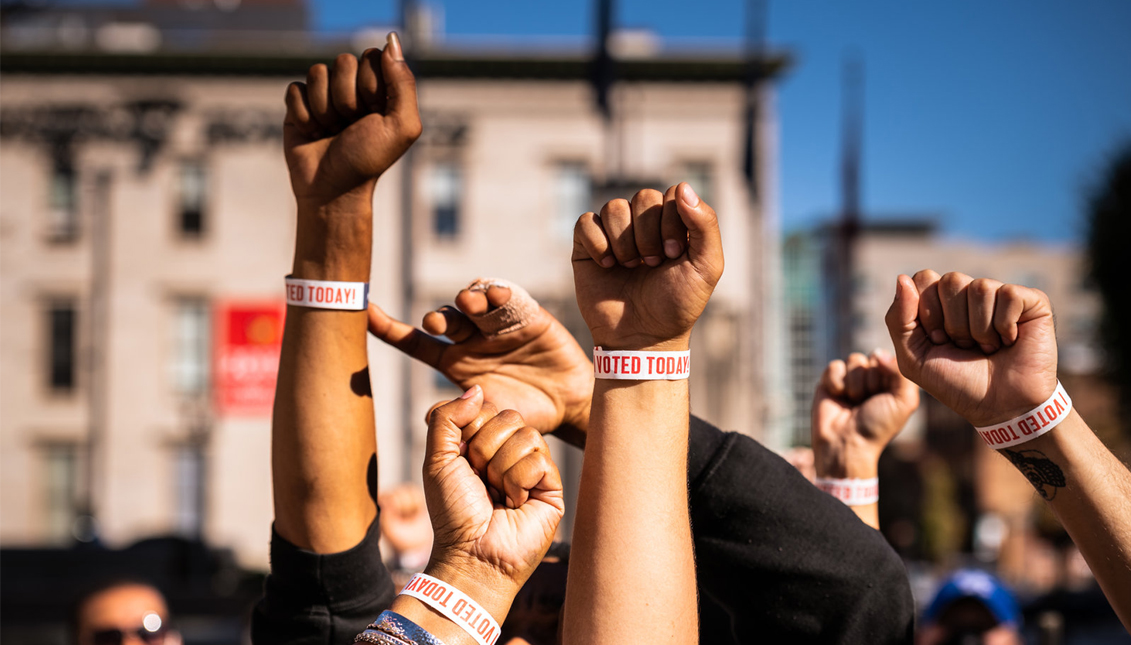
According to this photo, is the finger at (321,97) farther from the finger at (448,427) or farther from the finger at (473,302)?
the finger at (448,427)

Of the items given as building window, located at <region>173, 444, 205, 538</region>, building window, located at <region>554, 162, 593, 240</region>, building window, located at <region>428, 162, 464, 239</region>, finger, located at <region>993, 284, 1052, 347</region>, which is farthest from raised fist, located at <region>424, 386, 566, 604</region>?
building window, located at <region>173, 444, 205, 538</region>

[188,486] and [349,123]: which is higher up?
[349,123]

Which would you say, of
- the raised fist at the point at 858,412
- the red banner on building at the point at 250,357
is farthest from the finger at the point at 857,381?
the red banner on building at the point at 250,357

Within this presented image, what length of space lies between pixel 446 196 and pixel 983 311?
20.9m

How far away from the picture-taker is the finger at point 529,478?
1332 mm

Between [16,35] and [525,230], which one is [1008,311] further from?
[16,35]

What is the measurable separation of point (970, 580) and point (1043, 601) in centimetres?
628

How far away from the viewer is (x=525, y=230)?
2155 cm

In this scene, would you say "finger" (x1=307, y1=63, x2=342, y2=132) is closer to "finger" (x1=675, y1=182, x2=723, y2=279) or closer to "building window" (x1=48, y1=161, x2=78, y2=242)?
"finger" (x1=675, y1=182, x2=723, y2=279)

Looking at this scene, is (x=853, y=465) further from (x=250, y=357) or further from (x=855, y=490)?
(x=250, y=357)

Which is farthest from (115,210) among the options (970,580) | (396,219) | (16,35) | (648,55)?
(970,580)

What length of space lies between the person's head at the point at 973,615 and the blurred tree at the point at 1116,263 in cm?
1735

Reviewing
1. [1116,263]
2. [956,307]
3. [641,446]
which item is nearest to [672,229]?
[641,446]

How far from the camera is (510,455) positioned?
1.35 m
